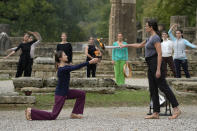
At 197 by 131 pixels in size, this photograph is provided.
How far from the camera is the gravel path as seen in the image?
9.40m

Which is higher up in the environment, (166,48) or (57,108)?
(166,48)

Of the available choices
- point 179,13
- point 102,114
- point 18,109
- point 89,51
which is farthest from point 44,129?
point 179,13

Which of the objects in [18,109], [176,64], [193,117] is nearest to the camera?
[193,117]

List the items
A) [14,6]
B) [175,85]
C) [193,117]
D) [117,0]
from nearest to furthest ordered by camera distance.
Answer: [193,117] → [175,85] → [117,0] → [14,6]

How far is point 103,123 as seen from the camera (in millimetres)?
9875

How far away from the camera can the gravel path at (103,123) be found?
9.40 m

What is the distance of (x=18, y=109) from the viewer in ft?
41.2

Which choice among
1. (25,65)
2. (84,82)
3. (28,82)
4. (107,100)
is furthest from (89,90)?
(25,65)

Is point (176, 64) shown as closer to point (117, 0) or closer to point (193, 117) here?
point (193, 117)

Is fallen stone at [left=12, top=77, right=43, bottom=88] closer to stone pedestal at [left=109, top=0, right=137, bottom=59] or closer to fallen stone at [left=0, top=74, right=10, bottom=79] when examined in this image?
fallen stone at [left=0, top=74, right=10, bottom=79]

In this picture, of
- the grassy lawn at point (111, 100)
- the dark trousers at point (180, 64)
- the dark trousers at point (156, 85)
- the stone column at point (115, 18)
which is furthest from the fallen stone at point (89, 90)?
the stone column at point (115, 18)

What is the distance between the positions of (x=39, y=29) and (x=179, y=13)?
14.3 m

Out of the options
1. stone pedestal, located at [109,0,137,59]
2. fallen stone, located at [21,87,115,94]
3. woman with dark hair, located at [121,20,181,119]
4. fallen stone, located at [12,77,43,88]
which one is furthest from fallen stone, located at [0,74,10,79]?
woman with dark hair, located at [121,20,181,119]

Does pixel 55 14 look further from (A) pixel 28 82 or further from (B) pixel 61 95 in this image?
(B) pixel 61 95
